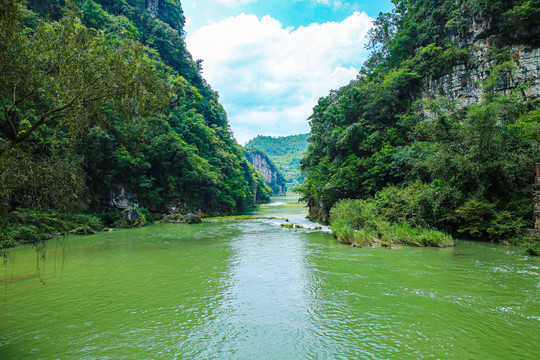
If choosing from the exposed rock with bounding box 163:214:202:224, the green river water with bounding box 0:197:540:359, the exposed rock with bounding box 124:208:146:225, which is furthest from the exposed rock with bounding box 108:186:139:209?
the green river water with bounding box 0:197:540:359

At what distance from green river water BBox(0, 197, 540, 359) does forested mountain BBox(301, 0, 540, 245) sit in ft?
12.6

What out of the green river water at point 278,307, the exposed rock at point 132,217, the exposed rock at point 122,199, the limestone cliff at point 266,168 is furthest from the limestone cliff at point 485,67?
the limestone cliff at point 266,168

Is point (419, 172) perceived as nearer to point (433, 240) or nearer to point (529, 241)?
point (433, 240)

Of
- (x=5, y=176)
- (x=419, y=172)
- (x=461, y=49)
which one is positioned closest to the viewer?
(x=5, y=176)

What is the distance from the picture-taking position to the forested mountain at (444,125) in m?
14.4

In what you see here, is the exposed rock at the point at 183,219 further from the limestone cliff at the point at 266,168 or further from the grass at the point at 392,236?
the limestone cliff at the point at 266,168

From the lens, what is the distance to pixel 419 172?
1936 cm

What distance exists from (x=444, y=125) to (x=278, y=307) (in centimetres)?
1677

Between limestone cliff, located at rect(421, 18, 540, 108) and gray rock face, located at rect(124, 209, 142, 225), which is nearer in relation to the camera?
limestone cliff, located at rect(421, 18, 540, 108)

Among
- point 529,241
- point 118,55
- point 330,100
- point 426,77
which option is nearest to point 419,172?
point 529,241

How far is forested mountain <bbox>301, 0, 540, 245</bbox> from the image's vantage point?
1445 centimetres

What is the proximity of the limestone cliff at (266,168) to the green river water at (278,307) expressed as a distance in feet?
403

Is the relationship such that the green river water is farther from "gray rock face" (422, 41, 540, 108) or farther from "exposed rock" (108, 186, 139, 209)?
"exposed rock" (108, 186, 139, 209)

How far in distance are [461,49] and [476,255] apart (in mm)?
20128
